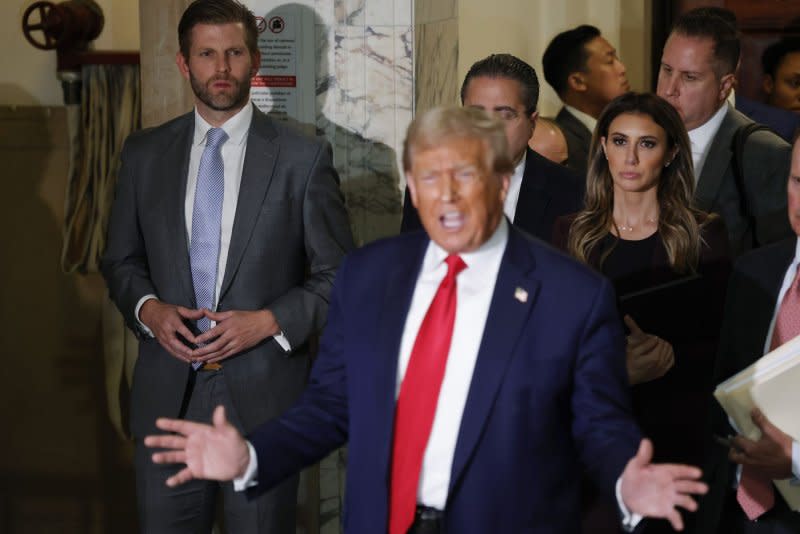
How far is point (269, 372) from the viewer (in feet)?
13.1

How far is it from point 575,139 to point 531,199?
200cm

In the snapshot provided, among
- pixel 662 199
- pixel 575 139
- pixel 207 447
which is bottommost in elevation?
pixel 207 447

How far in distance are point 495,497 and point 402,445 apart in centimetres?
20

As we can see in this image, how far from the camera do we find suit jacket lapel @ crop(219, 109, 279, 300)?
3955 millimetres

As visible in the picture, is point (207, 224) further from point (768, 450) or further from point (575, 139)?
point (575, 139)

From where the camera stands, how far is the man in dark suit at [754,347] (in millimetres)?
3082

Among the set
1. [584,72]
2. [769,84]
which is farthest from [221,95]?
[769,84]

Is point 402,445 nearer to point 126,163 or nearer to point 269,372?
point 269,372

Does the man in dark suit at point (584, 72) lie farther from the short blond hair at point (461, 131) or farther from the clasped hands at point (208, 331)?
the short blond hair at point (461, 131)

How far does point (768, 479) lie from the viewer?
3193 millimetres

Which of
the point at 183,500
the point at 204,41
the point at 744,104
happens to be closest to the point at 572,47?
the point at 744,104

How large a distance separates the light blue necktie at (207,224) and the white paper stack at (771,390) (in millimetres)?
1552

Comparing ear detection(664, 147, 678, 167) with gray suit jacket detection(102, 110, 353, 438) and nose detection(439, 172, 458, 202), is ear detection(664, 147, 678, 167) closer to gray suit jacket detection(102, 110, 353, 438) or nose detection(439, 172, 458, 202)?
gray suit jacket detection(102, 110, 353, 438)

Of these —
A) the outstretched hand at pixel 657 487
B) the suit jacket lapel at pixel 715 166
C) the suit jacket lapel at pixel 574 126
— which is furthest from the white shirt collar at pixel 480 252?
the suit jacket lapel at pixel 574 126
